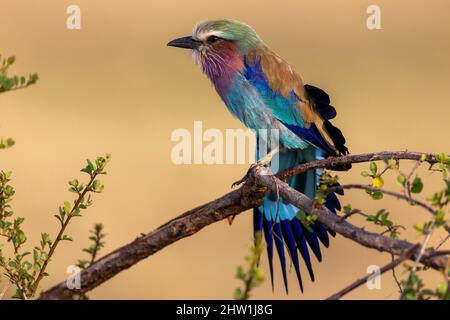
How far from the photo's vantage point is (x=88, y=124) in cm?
1083

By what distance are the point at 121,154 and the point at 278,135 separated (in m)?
5.76

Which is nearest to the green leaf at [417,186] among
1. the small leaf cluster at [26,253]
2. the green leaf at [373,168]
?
the green leaf at [373,168]

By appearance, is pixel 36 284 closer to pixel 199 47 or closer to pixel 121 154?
pixel 199 47

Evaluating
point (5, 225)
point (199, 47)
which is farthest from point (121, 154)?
point (5, 225)

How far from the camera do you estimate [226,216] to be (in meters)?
3.28

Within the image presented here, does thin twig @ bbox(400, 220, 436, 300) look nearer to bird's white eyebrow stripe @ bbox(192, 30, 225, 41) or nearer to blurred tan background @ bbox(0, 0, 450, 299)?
bird's white eyebrow stripe @ bbox(192, 30, 225, 41)

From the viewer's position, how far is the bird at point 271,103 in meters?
4.35

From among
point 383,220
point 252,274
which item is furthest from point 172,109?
point 252,274

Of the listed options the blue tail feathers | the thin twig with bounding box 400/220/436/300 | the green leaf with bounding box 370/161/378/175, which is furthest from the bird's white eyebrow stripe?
the thin twig with bounding box 400/220/436/300

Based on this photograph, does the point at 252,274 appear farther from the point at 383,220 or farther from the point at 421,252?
the point at 383,220

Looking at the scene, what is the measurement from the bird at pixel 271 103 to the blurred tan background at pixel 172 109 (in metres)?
2.38

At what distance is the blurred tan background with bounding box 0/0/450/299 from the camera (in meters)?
8.46

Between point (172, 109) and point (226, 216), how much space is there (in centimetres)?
802

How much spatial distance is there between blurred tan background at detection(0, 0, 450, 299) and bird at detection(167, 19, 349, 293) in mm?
2380
